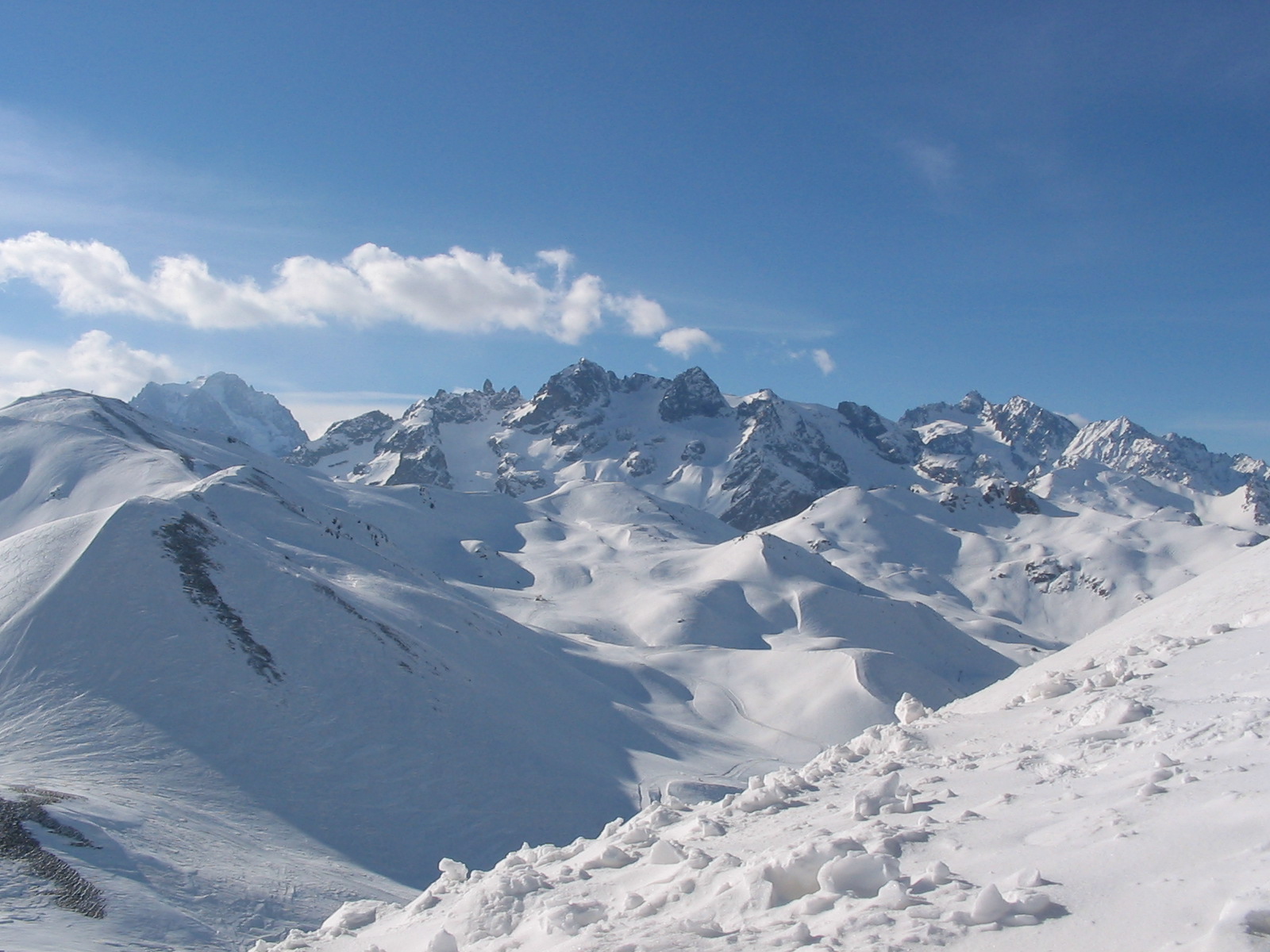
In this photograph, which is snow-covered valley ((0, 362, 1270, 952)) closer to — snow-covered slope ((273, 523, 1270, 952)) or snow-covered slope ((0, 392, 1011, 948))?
snow-covered slope ((273, 523, 1270, 952))

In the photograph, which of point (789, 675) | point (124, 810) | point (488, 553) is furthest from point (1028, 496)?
point (124, 810)

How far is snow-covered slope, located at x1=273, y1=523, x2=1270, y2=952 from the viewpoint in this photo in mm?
5742

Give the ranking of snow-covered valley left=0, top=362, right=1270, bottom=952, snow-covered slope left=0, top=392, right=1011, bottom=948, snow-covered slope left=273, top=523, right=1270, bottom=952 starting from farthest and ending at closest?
1. snow-covered slope left=0, top=392, right=1011, bottom=948
2. snow-covered valley left=0, top=362, right=1270, bottom=952
3. snow-covered slope left=273, top=523, right=1270, bottom=952

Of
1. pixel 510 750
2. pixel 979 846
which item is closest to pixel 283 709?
pixel 510 750

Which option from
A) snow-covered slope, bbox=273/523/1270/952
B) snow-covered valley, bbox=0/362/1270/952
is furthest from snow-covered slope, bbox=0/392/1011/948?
snow-covered slope, bbox=273/523/1270/952

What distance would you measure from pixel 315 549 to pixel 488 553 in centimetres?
5976

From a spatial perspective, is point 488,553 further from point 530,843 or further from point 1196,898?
point 1196,898

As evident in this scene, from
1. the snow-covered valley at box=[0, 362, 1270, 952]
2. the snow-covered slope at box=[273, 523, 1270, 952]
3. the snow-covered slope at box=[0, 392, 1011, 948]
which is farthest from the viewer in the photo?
the snow-covered slope at box=[0, 392, 1011, 948]

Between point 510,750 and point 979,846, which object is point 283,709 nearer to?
A: point 510,750

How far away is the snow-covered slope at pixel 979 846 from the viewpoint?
5.74 m

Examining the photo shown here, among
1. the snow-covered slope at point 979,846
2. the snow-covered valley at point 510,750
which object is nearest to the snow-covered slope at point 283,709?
the snow-covered valley at point 510,750

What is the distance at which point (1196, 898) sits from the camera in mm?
5336

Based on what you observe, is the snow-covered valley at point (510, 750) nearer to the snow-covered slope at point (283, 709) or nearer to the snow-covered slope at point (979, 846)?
the snow-covered slope at point (979, 846)

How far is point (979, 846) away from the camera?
7.17 metres
